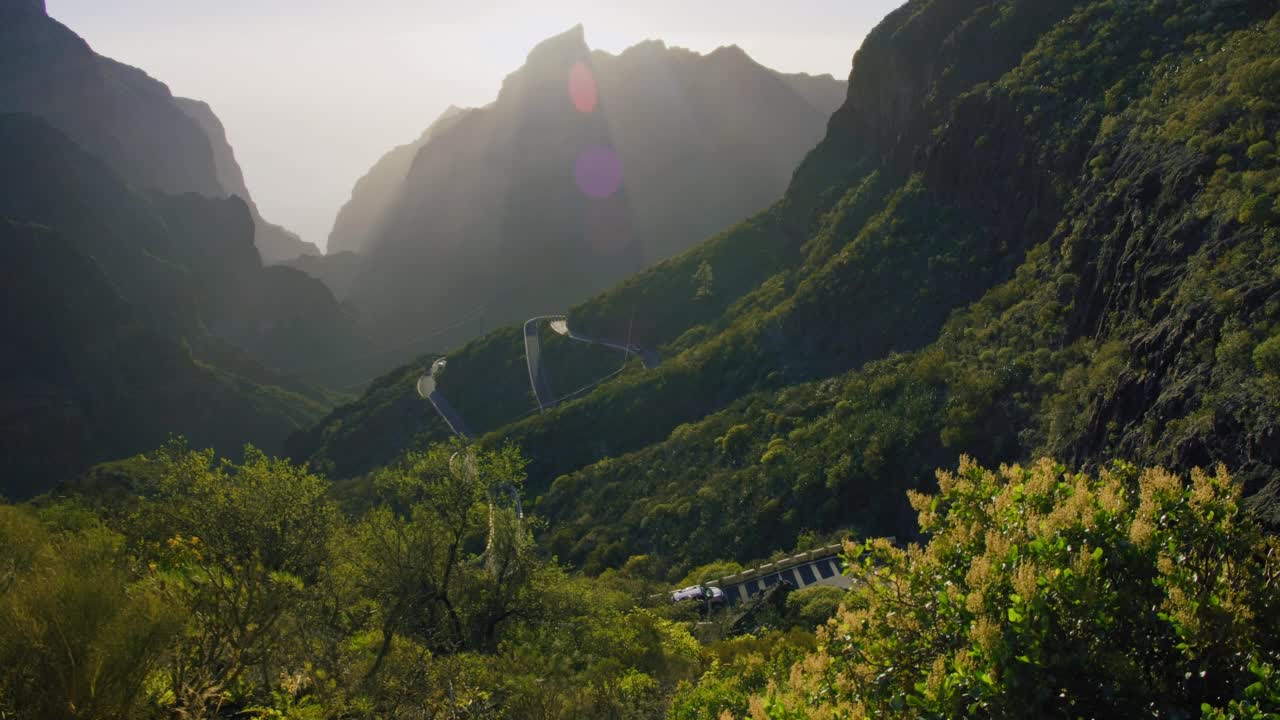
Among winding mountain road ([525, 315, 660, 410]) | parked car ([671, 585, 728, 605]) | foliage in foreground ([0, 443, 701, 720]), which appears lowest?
parked car ([671, 585, 728, 605])

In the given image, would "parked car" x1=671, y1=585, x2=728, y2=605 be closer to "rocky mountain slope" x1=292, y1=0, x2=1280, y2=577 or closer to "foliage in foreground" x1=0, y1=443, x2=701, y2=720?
"foliage in foreground" x1=0, y1=443, x2=701, y2=720

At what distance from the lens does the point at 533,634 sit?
18469 mm

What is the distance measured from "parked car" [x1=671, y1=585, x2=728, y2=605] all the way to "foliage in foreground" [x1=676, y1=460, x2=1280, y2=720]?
20.3 m

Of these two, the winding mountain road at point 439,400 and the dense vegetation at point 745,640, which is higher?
the dense vegetation at point 745,640

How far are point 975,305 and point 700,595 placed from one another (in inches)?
951

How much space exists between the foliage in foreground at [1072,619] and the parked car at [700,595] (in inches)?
799

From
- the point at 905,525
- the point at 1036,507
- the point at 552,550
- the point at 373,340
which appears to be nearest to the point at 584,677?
the point at 1036,507

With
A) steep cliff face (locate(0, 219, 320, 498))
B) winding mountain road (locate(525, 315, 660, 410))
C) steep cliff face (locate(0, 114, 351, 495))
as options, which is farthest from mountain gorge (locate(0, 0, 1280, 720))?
steep cliff face (locate(0, 219, 320, 498))

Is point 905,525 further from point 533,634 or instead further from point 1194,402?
point 533,634

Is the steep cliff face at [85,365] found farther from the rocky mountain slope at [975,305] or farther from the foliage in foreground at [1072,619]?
the foliage in foreground at [1072,619]

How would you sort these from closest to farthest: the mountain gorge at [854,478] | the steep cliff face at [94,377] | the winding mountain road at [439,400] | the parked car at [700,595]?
1. the mountain gorge at [854,478]
2. the parked car at [700,595]
3. the winding mountain road at [439,400]
4. the steep cliff face at [94,377]

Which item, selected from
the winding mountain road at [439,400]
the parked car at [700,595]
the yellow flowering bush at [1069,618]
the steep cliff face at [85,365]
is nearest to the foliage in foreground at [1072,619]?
the yellow flowering bush at [1069,618]

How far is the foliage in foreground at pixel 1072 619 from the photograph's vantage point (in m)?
5.97

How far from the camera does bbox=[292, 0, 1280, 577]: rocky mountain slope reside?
22.3 metres
